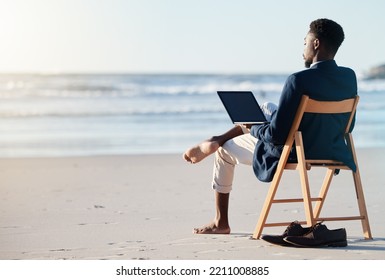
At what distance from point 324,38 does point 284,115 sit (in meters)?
0.45

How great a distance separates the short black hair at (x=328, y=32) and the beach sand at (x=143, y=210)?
1.01 metres

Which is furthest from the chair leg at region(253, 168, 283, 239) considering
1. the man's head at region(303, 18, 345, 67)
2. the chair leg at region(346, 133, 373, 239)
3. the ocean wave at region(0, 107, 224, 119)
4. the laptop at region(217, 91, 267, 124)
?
the ocean wave at region(0, 107, 224, 119)

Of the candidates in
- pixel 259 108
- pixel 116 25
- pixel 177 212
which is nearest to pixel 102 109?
pixel 116 25

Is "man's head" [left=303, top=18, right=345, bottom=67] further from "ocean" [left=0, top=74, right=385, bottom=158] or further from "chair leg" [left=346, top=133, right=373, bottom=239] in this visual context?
"ocean" [left=0, top=74, right=385, bottom=158]

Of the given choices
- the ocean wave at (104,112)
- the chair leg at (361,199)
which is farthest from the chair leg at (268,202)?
the ocean wave at (104,112)

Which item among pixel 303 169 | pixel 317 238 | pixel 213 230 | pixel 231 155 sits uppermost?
pixel 231 155

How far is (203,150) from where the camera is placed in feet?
15.3

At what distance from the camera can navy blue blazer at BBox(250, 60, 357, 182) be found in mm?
4281

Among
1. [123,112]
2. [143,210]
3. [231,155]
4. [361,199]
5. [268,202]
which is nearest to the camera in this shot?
[268,202]

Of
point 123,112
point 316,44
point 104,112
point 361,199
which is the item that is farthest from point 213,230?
point 104,112

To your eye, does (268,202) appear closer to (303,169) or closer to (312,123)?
(303,169)

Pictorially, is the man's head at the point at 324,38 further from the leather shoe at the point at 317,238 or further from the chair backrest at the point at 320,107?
the leather shoe at the point at 317,238

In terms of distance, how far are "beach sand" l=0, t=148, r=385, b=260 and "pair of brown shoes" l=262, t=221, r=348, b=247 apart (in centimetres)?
4
